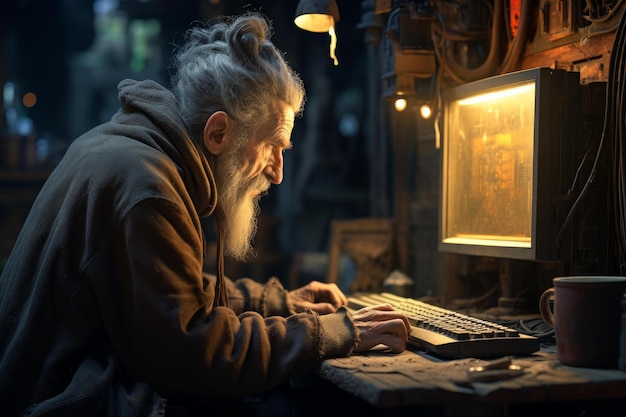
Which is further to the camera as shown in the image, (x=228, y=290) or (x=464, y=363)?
(x=228, y=290)

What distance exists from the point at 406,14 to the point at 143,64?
13.3 meters

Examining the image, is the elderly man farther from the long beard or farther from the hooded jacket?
the long beard

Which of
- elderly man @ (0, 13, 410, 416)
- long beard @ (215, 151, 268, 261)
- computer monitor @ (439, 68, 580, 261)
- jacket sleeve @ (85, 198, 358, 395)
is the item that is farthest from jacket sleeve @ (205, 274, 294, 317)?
jacket sleeve @ (85, 198, 358, 395)

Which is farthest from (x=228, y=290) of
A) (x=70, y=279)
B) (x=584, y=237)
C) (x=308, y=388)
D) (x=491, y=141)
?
(x=584, y=237)

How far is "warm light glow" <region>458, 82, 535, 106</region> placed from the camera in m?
2.38

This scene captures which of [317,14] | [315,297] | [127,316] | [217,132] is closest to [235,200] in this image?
[217,132]

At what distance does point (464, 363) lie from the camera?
1822 mm

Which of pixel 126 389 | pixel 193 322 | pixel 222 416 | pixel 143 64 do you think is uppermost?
pixel 143 64

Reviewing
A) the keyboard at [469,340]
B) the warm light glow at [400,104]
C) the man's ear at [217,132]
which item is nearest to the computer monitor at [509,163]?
the warm light glow at [400,104]

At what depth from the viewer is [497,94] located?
2.56m

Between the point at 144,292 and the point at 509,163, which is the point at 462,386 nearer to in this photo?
the point at 144,292

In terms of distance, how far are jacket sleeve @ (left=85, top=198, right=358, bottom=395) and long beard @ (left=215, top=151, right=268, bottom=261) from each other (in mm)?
447

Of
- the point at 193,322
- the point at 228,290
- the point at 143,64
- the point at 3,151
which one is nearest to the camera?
the point at 193,322

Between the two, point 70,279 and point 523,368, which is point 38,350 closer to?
point 70,279
